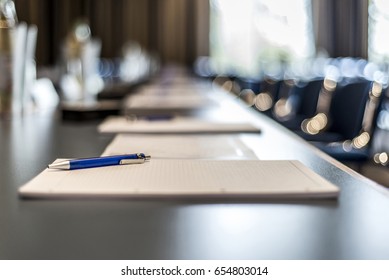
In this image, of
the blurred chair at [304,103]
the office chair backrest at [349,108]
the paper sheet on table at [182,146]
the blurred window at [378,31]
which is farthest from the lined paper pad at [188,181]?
the blurred window at [378,31]

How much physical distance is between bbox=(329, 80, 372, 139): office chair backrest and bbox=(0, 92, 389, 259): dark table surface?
1.84 meters

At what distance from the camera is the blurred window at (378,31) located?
29.5 ft

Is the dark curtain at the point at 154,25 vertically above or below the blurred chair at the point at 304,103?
above

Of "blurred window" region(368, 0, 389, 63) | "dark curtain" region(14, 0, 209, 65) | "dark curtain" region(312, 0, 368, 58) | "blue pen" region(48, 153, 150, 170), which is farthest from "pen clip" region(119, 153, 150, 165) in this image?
"dark curtain" region(14, 0, 209, 65)

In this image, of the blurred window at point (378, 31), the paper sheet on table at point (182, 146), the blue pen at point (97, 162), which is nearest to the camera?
the blue pen at point (97, 162)

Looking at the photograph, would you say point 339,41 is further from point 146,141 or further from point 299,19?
point 146,141

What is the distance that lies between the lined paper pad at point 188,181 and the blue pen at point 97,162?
1 cm

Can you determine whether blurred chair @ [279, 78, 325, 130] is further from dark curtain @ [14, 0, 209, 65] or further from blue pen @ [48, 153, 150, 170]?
dark curtain @ [14, 0, 209, 65]

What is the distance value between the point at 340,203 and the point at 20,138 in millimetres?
→ 773

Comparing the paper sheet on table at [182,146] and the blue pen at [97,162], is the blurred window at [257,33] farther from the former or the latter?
the blue pen at [97,162]

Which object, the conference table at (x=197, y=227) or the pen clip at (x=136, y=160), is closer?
the conference table at (x=197, y=227)

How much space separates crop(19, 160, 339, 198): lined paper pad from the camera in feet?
2.42
